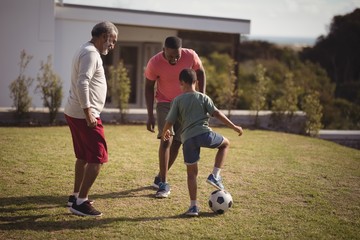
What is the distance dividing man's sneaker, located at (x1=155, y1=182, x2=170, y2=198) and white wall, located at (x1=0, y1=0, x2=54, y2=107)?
9575 millimetres

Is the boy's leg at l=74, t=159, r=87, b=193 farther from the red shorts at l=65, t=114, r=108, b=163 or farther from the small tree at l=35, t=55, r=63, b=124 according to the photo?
the small tree at l=35, t=55, r=63, b=124

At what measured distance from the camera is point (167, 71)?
5793 millimetres

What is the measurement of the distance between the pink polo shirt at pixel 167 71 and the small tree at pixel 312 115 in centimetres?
691

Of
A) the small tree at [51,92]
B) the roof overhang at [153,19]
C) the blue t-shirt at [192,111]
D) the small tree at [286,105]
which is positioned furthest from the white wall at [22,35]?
the blue t-shirt at [192,111]

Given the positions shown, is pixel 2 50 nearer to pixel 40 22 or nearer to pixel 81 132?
pixel 40 22

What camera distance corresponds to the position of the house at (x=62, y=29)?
13930 millimetres

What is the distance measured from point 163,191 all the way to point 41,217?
1549 millimetres

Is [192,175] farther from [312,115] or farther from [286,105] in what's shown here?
[286,105]

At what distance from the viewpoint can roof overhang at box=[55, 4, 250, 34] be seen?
1460 centimetres

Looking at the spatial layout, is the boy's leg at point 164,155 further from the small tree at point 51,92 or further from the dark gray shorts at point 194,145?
the small tree at point 51,92

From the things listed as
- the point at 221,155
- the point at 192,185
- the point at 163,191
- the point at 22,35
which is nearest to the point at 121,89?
the point at 22,35

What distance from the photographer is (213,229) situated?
15.3 feet

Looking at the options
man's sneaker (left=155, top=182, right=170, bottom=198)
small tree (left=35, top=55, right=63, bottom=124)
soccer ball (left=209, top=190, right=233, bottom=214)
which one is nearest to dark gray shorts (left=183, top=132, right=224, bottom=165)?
soccer ball (left=209, top=190, right=233, bottom=214)

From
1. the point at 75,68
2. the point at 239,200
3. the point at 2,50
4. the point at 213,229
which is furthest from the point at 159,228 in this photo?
the point at 2,50
